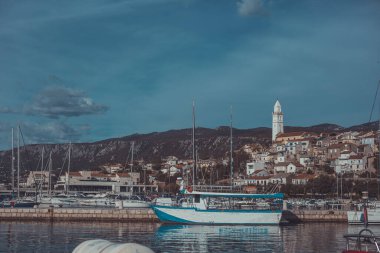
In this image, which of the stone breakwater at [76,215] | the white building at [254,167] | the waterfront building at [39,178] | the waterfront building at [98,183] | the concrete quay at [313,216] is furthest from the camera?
the white building at [254,167]

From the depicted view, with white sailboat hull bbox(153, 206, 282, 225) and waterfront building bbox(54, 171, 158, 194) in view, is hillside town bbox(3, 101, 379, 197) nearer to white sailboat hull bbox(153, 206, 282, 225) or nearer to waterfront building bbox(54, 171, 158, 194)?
waterfront building bbox(54, 171, 158, 194)

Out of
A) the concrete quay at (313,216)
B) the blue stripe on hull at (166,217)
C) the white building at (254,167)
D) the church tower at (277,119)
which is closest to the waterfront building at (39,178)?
the blue stripe on hull at (166,217)

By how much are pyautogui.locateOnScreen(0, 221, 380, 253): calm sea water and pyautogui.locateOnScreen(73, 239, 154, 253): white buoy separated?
18851 millimetres

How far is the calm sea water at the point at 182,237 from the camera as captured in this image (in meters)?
32.1

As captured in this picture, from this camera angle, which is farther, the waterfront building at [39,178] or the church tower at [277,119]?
the church tower at [277,119]

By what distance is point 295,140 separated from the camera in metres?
152

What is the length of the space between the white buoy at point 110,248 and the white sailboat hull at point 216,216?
3956cm

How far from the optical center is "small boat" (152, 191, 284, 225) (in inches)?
1997

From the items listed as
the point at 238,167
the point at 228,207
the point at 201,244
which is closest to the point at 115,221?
the point at 228,207

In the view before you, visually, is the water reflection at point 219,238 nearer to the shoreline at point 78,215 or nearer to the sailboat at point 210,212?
the sailboat at point 210,212

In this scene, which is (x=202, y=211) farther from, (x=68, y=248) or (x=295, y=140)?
(x=295, y=140)

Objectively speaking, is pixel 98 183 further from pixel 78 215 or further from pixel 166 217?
pixel 166 217

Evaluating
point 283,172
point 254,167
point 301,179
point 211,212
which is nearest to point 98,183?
point 254,167

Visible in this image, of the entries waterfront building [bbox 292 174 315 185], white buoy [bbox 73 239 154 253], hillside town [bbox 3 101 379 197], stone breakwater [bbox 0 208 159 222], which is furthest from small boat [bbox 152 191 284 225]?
waterfront building [bbox 292 174 315 185]
